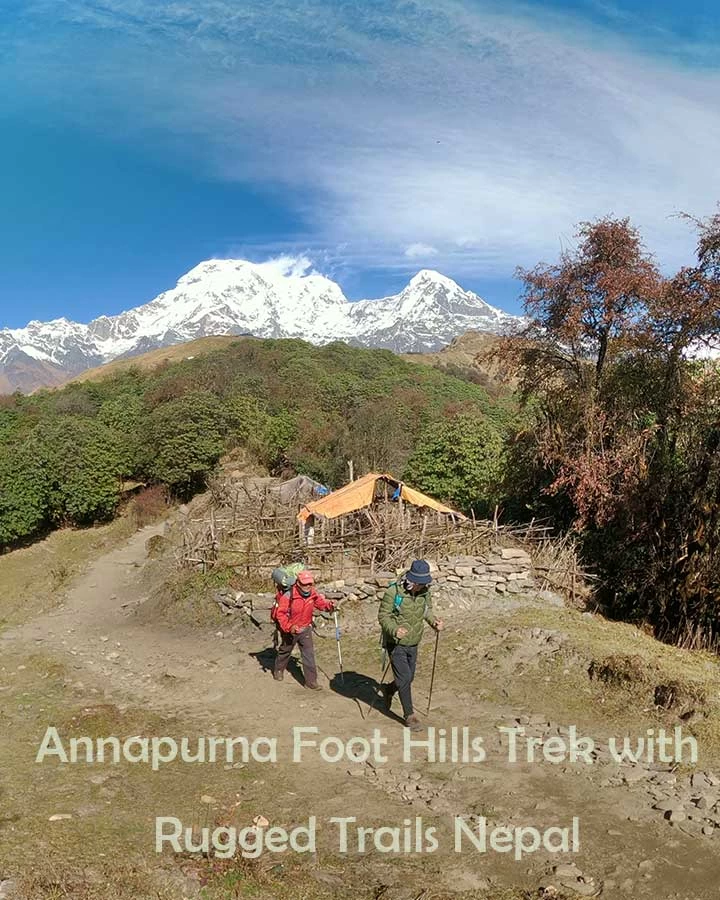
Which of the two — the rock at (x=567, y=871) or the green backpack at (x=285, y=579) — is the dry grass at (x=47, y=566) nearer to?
the green backpack at (x=285, y=579)

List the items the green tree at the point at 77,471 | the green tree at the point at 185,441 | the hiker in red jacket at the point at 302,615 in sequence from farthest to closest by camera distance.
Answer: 1. the green tree at the point at 185,441
2. the green tree at the point at 77,471
3. the hiker in red jacket at the point at 302,615

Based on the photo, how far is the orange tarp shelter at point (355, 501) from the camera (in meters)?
17.9

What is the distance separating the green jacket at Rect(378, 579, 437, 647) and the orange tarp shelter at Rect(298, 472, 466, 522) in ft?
32.2

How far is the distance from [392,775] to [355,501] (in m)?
12.1

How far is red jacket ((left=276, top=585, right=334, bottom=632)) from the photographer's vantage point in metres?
9.04

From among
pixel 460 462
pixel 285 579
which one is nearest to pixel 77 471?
pixel 460 462

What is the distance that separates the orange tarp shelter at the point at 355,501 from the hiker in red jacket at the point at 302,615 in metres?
8.10

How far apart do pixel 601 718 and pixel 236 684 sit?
532cm

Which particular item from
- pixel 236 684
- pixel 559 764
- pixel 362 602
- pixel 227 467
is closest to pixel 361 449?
pixel 227 467

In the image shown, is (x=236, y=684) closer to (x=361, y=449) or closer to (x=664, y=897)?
(x=664, y=897)

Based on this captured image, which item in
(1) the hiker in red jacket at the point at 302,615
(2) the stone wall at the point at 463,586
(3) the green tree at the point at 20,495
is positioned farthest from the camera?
(3) the green tree at the point at 20,495

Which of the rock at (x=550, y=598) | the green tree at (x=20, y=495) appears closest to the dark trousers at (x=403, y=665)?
the rock at (x=550, y=598)

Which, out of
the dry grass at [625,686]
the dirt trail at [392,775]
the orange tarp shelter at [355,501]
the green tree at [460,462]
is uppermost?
the green tree at [460,462]

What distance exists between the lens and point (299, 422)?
44906 millimetres
